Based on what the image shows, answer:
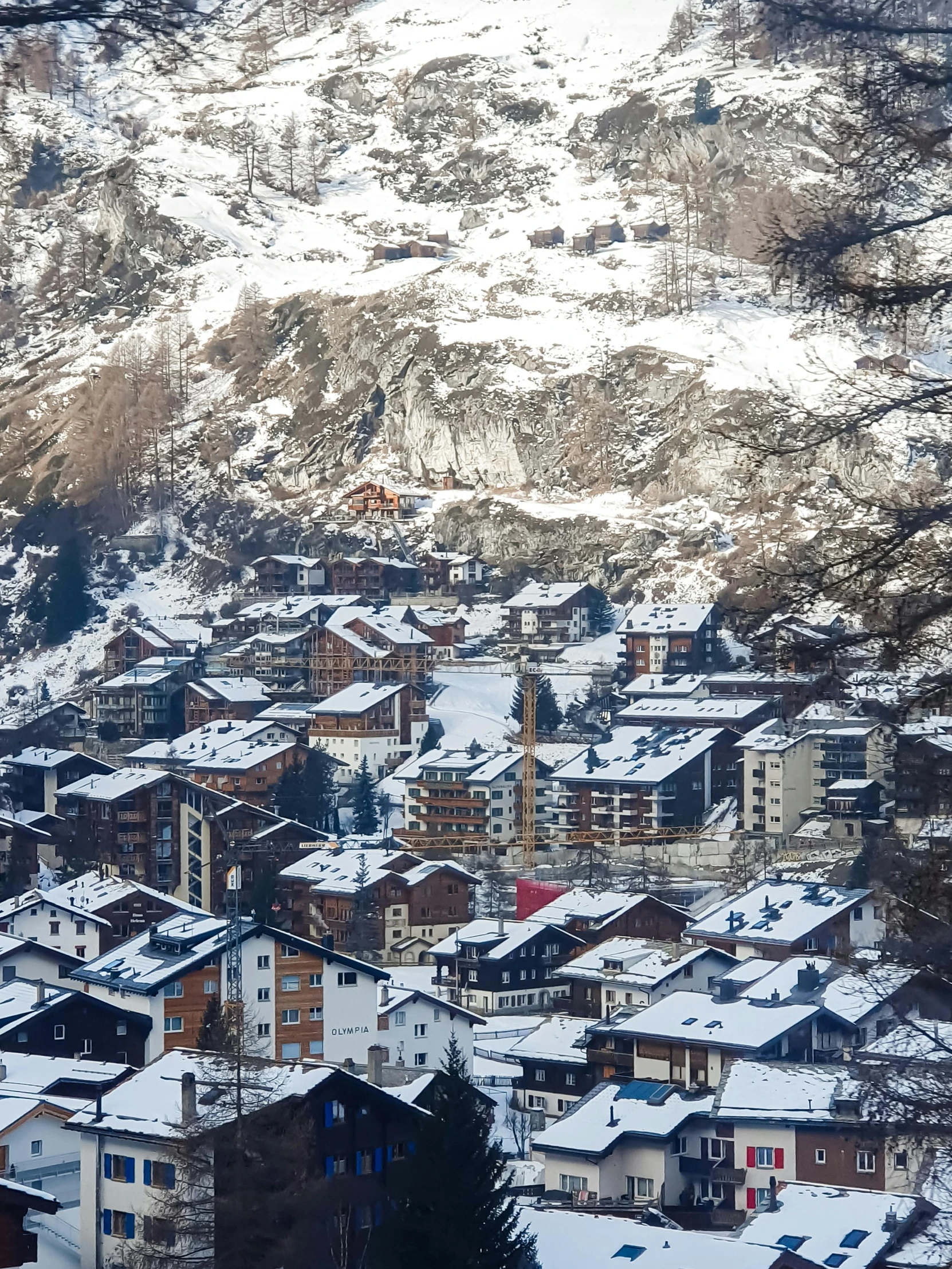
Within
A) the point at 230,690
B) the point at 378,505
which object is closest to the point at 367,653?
the point at 230,690

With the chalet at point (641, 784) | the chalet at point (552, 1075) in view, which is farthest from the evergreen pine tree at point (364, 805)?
the chalet at point (552, 1075)

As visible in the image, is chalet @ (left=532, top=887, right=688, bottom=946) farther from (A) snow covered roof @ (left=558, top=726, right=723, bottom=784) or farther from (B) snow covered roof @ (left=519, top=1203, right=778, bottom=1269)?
(B) snow covered roof @ (left=519, top=1203, right=778, bottom=1269)

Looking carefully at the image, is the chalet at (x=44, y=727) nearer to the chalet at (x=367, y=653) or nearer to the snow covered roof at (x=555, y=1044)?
the chalet at (x=367, y=653)

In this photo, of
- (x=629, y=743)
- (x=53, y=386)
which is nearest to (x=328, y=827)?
(x=629, y=743)

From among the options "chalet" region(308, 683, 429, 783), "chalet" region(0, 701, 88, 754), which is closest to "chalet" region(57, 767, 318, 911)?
"chalet" region(308, 683, 429, 783)

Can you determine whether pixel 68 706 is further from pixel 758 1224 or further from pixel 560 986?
pixel 758 1224

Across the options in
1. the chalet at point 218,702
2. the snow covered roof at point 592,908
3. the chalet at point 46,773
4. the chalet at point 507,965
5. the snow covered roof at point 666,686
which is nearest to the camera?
Answer: the chalet at point 507,965
